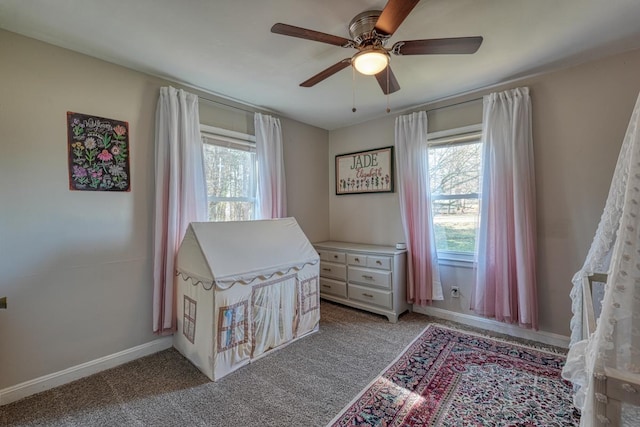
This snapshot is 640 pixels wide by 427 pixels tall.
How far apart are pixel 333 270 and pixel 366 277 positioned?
524 mm

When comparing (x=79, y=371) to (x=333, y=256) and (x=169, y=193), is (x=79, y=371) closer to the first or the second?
(x=169, y=193)

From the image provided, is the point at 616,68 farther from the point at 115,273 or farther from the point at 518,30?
the point at 115,273

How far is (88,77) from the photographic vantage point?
2160mm

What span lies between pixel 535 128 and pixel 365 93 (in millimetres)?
1677

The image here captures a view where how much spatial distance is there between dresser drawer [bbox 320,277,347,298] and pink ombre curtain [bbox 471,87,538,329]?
4.88ft

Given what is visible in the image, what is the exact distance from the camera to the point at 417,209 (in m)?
3.16

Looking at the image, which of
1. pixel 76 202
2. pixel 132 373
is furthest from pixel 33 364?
pixel 76 202

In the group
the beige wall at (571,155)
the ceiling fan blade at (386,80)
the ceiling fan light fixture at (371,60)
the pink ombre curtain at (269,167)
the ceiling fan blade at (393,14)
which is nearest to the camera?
the ceiling fan blade at (393,14)

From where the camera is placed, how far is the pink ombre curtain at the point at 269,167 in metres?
3.23

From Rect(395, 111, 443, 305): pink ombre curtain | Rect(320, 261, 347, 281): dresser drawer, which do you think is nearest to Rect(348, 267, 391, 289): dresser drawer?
Rect(320, 261, 347, 281): dresser drawer

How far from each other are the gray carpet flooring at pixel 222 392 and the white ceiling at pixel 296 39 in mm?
2545

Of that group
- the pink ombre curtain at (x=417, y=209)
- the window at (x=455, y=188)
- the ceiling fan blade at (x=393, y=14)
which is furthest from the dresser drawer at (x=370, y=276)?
the ceiling fan blade at (x=393, y=14)

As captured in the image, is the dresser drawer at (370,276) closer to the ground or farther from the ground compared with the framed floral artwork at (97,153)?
closer to the ground

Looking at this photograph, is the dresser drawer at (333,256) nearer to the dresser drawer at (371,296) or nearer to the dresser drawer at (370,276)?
the dresser drawer at (370,276)
